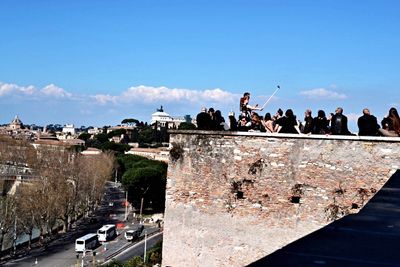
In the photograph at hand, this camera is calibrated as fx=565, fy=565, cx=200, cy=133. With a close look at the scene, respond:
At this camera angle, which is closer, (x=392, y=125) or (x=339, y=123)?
(x=392, y=125)

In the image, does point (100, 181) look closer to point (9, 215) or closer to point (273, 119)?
point (9, 215)

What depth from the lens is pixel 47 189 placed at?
50.0 metres

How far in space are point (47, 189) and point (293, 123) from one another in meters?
41.4

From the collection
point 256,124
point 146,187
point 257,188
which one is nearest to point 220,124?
point 256,124

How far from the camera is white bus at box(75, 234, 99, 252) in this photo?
44312 mm

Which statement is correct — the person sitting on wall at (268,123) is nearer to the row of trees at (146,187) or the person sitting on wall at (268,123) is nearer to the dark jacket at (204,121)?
the dark jacket at (204,121)

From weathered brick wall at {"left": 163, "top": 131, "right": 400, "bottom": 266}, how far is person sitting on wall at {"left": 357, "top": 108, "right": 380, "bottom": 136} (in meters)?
Result: 0.66

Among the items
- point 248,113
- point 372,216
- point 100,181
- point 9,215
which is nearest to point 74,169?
point 100,181

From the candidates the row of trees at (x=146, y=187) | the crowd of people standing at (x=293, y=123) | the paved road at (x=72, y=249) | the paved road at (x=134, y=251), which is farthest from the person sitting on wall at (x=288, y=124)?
the row of trees at (x=146, y=187)

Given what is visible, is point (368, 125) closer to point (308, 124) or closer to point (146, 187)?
point (308, 124)

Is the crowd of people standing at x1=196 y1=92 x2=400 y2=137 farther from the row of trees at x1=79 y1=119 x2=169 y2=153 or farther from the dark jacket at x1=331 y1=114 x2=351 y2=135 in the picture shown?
the row of trees at x1=79 y1=119 x2=169 y2=153

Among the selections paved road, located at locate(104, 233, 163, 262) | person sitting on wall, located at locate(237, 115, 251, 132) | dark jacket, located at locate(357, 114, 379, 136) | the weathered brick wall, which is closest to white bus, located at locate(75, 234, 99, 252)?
paved road, located at locate(104, 233, 163, 262)

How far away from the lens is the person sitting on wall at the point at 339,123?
11453 millimetres

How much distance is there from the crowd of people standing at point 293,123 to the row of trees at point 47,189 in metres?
32.1
